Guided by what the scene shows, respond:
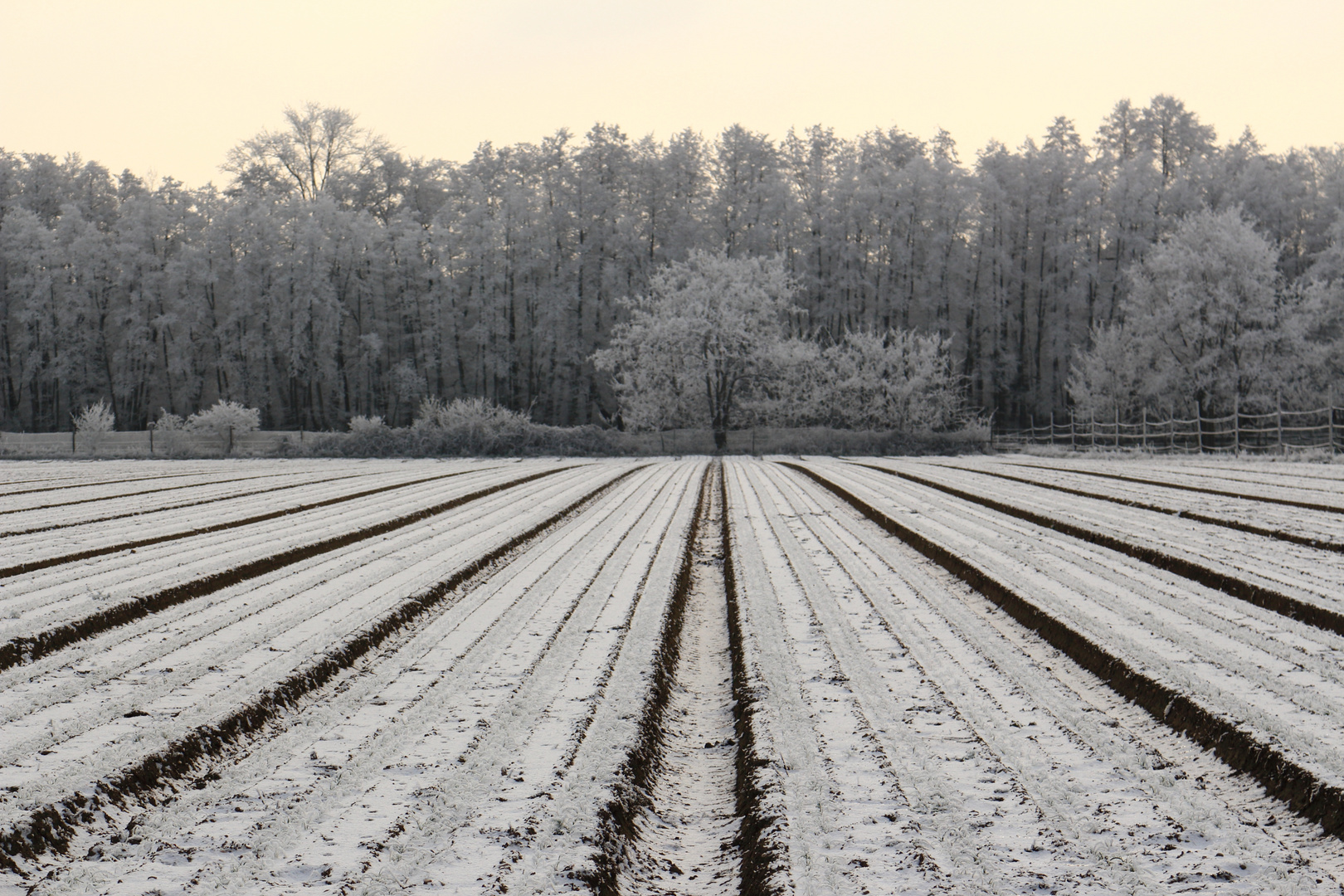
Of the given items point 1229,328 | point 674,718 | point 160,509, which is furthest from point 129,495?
point 1229,328

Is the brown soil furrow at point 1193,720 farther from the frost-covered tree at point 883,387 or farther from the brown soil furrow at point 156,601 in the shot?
the frost-covered tree at point 883,387

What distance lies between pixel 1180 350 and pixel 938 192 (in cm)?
1573

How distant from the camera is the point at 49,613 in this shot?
3.68m

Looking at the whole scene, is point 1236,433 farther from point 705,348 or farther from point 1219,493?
point 705,348

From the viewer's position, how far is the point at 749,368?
33812 millimetres

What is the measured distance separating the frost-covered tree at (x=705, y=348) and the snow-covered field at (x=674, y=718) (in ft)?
87.2

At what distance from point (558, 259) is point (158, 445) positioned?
2391 centimetres

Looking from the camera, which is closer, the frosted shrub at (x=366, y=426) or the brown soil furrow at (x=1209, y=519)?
the brown soil furrow at (x=1209, y=519)

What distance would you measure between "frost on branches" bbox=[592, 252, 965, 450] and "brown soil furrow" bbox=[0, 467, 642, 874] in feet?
90.8

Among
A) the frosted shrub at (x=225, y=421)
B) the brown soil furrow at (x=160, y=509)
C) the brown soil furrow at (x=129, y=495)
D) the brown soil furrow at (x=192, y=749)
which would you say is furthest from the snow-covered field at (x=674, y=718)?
the frosted shrub at (x=225, y=421)

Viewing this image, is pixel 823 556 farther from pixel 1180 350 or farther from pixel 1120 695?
pixel 1180 350

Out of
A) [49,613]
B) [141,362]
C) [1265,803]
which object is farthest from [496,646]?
[141,362]

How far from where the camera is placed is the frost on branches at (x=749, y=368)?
33.3 m

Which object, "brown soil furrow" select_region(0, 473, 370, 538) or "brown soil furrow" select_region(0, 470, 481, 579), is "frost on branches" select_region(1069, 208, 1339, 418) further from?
"brown soil furrow" select_region(0, 470, 481, 579)
